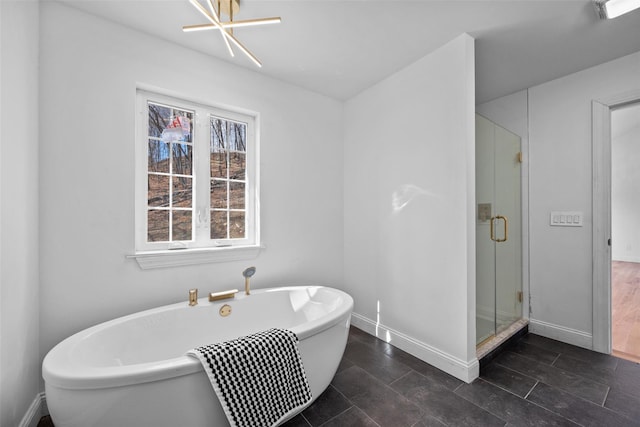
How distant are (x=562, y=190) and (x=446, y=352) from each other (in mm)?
1852

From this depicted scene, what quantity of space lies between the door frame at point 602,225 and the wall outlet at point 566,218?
0.11 metres

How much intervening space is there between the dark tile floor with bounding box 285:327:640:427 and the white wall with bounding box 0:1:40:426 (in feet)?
4.55

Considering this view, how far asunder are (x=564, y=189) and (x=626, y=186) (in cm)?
480

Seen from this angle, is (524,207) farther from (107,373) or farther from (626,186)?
(626,186)

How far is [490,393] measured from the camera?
175 centimetres

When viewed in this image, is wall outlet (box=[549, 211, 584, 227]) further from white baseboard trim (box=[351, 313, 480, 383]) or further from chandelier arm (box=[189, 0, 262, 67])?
chandelier arm (box=[189, 0, 262, 67])

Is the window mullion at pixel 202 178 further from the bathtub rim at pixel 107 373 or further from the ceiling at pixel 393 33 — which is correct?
the bathtub rim at pixel 107 373

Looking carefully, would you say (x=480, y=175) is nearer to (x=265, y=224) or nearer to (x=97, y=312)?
(x=265, y=224)

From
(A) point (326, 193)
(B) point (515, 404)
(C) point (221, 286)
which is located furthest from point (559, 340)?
(C) point (221, 286)

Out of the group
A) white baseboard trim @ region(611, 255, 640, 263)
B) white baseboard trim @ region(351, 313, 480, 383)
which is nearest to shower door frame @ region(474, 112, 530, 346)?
white baseboard trim @ region(351, 313, 480, 383)

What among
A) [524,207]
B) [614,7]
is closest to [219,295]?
[524,207]

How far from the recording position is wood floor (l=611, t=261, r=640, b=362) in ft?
7.53

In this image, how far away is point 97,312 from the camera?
1.73 meters

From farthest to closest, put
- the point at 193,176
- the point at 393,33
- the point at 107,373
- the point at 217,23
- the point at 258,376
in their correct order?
the point at 193,176, the point at 393,33, the point at 217,23, the point at 258,376, the point at 107,373
